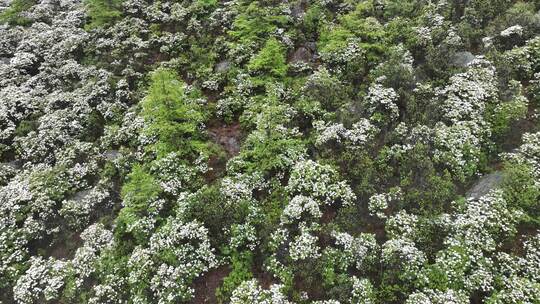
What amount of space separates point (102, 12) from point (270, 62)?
13779 millimetres

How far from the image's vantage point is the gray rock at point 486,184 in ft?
41.5

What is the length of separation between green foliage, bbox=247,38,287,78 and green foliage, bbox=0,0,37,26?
19.6 m

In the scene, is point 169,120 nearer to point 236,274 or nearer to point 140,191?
point 140,191

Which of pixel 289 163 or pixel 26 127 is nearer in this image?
pixel 289 163

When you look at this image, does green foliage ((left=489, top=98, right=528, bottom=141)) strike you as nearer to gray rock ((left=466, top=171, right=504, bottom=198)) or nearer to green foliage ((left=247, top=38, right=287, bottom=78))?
gray rock ((left=466, top=171, right=504, bottom=198))

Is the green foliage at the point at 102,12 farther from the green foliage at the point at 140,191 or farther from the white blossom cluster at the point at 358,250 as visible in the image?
the white blossom cluster at the point at 358,250

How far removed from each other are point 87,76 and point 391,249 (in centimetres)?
1903

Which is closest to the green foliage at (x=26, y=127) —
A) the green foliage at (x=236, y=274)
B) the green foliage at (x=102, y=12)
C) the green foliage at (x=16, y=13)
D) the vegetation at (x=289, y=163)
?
the vegetation at (x=289, y=163)

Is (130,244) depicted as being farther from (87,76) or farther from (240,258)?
(87,76)

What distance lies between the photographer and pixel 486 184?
12906 millimetres

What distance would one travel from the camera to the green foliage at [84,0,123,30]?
24.6 m

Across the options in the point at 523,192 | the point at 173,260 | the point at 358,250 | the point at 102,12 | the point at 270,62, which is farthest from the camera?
the point at 102,12

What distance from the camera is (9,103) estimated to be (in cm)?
2044

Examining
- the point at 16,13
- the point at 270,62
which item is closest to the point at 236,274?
the point at 270,62
